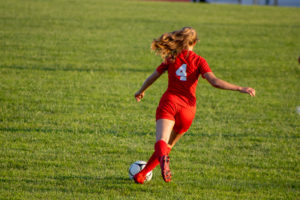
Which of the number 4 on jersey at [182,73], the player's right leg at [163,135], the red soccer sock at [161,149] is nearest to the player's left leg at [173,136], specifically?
the player's right leg at [163,135]

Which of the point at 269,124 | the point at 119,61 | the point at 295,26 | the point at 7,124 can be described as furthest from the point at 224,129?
the point at 295,26

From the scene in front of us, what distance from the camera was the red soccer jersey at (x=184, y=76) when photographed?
4.64 metres

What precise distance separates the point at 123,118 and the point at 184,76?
3328 mm

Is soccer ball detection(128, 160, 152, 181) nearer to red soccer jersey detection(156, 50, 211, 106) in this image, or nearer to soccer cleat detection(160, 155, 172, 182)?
soccer cleat detection(160, 155, 172, 182)

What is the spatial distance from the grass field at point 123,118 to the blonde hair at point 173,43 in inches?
62.0

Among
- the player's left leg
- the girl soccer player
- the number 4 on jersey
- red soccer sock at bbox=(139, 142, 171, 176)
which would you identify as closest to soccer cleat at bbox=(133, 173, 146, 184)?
red soccer sock at bbox=(139, 142, 171, 176)

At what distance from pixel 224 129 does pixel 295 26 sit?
16883 mm

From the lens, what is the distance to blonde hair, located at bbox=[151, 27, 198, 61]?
4.68 meters

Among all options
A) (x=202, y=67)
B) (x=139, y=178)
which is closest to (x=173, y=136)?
(x=139, y=178)

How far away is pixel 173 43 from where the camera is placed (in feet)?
15.3

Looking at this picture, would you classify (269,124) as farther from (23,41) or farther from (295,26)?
(295,26)

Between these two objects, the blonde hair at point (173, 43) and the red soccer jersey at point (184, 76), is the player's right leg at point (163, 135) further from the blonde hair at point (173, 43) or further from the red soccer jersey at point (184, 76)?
the blonde hair at point (173, 43)

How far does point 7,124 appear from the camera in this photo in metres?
7.03

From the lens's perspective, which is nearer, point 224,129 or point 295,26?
point 224,129
